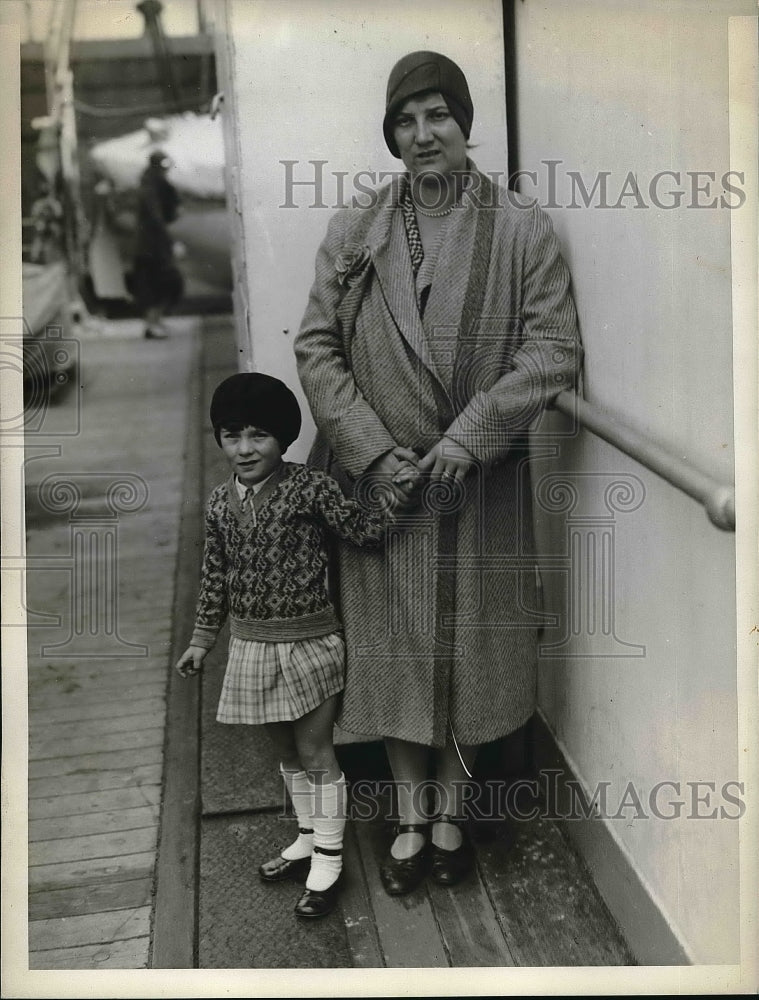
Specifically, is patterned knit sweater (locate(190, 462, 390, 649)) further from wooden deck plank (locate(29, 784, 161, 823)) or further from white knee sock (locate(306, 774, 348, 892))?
wooden deck plank (locate(29, 784, 161, 823))

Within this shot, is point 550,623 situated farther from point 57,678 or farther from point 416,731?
point 57,678

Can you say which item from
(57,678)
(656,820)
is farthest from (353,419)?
(57,678)

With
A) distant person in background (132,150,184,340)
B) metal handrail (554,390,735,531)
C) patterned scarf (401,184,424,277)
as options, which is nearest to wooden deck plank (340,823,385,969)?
metal handrail (554,390,735,531)

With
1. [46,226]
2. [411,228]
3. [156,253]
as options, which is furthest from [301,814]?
[156,253]

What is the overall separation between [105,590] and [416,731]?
0.75 metres

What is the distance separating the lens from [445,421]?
211cm

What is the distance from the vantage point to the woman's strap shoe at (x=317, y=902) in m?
2.13

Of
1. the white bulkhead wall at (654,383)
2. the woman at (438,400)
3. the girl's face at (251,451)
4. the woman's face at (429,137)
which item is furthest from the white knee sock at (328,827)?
the woman's face at (429,137)

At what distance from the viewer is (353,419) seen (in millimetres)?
2094

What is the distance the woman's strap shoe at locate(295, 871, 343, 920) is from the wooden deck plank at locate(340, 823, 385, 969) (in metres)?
0.02

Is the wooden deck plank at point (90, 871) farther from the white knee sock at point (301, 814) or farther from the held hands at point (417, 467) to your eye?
the held hands at point (417, 467)

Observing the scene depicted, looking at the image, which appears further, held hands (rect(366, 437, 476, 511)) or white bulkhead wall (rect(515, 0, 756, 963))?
held hands (rect(366, 437, 476, 511))

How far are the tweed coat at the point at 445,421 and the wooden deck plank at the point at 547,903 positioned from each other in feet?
0.98

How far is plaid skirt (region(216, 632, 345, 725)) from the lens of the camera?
2.10 m
